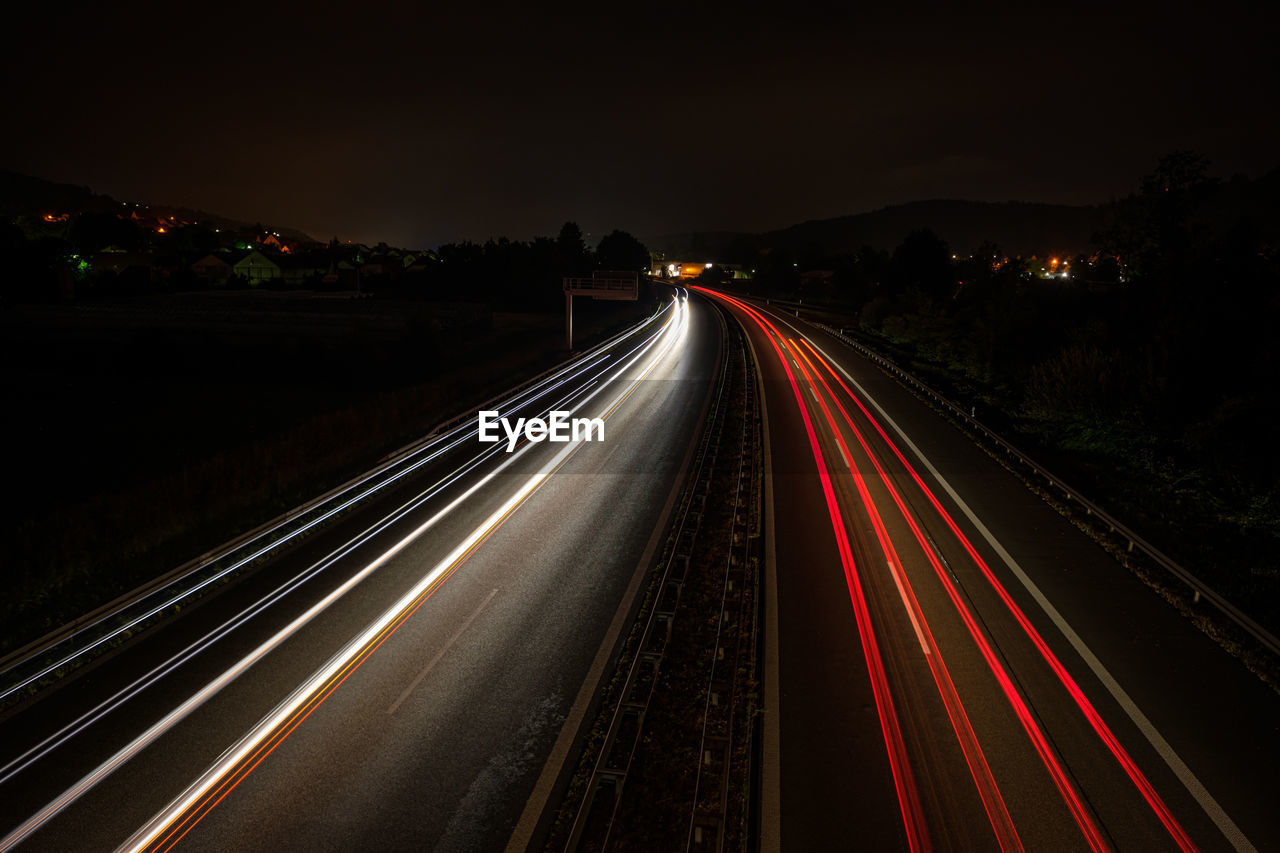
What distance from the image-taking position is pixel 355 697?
992 centimetres

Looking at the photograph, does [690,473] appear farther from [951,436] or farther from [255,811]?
[255,811]

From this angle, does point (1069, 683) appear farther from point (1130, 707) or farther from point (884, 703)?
point (884, 703)

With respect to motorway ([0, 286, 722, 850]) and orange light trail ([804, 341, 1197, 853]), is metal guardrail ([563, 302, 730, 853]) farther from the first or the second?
orange light trail ([804, 341, 1197, 853])

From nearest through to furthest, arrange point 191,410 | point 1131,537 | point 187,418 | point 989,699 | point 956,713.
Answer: point 956,713
point 989,699
point 1131,537
point 187,418
point 191,410

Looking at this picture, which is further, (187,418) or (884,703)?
(187,418)

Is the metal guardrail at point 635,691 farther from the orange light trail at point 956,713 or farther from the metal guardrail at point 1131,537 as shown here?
the metal guardrail at point 1131,537

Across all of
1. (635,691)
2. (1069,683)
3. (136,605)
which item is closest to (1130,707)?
(1069,683)

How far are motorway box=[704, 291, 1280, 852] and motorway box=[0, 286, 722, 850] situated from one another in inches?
138

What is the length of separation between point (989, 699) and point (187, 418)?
1449 inches

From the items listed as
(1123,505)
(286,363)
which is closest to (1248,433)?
(1123,505)

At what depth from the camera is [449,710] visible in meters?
9.71

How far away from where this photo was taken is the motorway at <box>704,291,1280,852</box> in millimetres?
7707

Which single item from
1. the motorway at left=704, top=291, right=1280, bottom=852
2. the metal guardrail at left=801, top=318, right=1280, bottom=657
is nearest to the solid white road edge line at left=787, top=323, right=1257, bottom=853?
the motorway at left=704, top=291, right=1280, bottom=852

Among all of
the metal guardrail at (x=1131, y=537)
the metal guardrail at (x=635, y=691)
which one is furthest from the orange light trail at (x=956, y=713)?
the metal guardrail at (x=1131, y=537)
